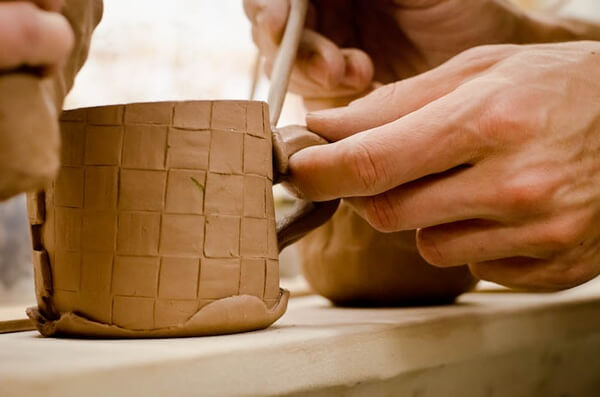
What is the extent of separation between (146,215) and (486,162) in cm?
30

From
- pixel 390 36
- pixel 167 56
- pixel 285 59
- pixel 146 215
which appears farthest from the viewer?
pixel 167 56

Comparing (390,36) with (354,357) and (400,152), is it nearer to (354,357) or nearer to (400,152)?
(400,152)

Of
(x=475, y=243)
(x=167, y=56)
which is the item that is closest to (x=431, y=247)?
(x=475, y=243)

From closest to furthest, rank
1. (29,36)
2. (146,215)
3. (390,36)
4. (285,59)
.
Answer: (29,36) → (146,215) → (285,59) → (390,36)

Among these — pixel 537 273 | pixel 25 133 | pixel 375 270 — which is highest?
pixel 25 133

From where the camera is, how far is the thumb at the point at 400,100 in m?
0.64

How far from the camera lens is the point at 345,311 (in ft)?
2.62

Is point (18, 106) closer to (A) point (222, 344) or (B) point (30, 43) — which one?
(B) point (30, 43)

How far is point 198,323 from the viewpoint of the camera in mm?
533

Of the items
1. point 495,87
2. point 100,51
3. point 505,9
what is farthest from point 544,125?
point 100,51

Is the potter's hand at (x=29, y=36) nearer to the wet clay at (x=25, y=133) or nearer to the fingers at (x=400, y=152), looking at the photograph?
the wet clay at (x=25, y=133)

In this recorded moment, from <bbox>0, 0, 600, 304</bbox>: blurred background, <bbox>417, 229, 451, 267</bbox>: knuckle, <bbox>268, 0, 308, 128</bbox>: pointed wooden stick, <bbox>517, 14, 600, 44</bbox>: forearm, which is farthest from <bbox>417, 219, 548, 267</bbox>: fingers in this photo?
<bbox>0, 0, 600, 304</bbox>: blurred background

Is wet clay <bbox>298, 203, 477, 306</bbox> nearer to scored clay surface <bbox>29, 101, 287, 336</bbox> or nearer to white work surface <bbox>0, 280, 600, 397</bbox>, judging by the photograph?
white work surface <bbox>0, 280, 600, 397</bbox>

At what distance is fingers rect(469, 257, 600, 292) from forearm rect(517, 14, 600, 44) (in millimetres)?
579
